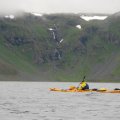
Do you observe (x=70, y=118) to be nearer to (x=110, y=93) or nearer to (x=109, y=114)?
(x=109, y=114)

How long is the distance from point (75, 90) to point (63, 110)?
190 ft

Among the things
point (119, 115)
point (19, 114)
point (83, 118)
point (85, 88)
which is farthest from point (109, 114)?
point (85, 88)

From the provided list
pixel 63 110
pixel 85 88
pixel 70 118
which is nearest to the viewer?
pixel 70 118

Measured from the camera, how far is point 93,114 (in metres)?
65.8

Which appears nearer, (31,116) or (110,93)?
(31,116)

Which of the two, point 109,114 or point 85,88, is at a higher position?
point 85,88

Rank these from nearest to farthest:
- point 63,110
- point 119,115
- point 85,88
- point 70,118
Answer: point 70,118, point 119,115, point 63,110, point 85,88

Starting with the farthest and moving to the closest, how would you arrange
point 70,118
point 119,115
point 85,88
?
1. point 85,88
2. point 119,115
3. point 70,118

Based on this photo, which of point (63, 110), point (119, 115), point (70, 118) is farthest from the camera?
point (63, 110)

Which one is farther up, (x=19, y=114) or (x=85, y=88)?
(x=85, y=88)

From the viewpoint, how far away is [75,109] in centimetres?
7319

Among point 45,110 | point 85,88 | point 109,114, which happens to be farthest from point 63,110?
point 85,88

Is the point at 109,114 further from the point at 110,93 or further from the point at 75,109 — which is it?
the point at 110,93

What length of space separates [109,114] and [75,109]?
8.26 meters
